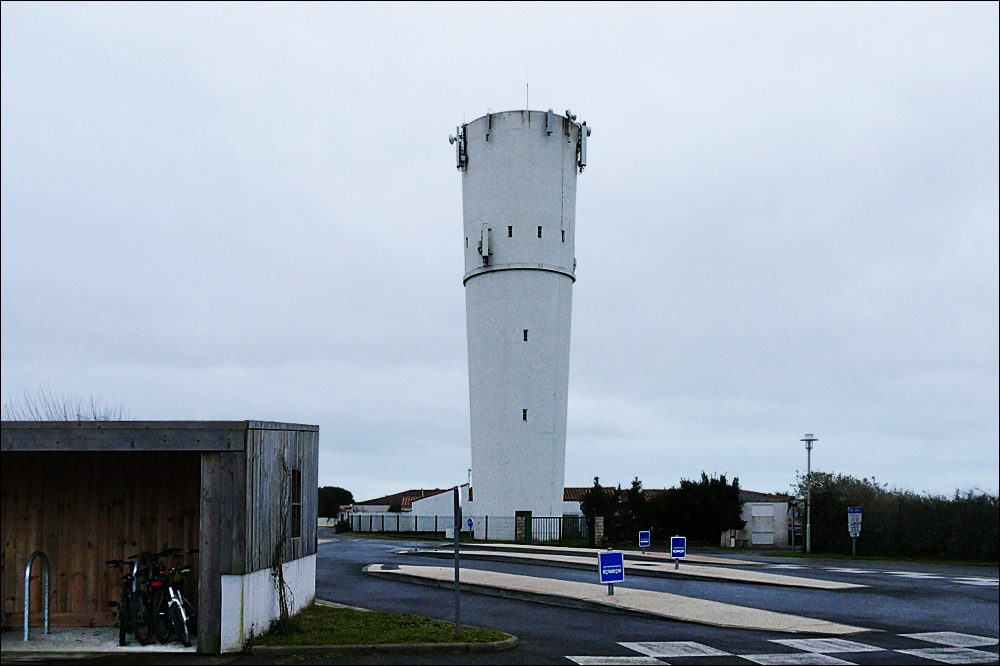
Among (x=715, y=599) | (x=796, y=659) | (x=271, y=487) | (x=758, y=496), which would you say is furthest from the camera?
(x=758, y=496)

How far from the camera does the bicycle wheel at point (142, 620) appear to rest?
13.0 meters

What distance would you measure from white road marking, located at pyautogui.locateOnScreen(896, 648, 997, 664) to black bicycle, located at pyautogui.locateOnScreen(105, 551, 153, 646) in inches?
455

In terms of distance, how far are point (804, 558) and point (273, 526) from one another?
110 ft

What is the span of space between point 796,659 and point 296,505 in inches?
333

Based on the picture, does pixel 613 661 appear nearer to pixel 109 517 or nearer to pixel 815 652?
pixel 815 652

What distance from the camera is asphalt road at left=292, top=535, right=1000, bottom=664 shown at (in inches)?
557

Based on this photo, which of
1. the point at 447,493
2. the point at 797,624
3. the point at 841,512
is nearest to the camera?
the point at 797,624

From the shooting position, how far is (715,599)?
21.5 m

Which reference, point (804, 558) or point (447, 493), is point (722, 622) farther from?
point (447, 493)

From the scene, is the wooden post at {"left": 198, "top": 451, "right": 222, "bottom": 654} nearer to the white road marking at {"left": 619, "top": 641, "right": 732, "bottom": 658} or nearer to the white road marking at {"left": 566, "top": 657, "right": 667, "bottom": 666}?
the white road marking at {"left": 566, "top": 657, "right": 667, "bottom": 666}

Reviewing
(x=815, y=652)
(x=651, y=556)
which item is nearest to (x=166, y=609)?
(x=815, y=652)

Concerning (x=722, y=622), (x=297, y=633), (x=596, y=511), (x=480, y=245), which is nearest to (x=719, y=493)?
(x=596, y=511)

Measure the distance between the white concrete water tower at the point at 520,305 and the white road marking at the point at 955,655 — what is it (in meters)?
37.7

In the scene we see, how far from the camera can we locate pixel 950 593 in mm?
24203
